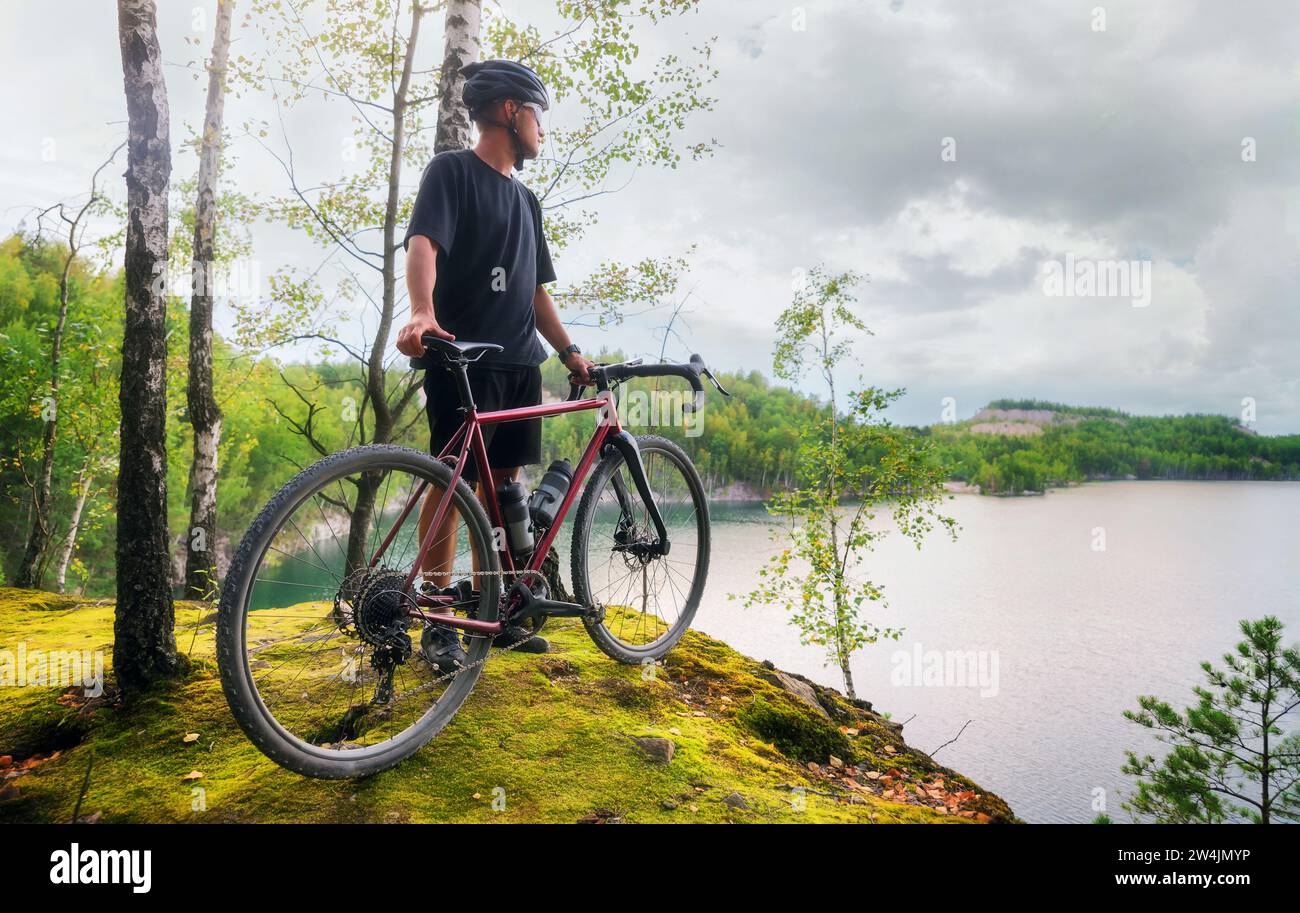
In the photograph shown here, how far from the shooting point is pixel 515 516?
2.81m

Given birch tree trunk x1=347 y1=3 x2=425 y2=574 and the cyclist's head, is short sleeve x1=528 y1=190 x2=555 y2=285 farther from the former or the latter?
birch tree trunk x1=347 y1=3 x2=425 y2=574

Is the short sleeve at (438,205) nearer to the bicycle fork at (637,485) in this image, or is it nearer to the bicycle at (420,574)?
the bicycle at (420,574)

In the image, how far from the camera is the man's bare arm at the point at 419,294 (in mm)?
2373

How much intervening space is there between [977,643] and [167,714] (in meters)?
43.0

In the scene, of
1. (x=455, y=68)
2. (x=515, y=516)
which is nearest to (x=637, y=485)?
(x=515, y=516)

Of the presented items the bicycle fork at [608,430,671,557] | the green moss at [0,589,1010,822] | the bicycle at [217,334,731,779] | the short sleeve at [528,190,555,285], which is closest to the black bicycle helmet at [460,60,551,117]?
the short sleeve at [528,190,555,285]

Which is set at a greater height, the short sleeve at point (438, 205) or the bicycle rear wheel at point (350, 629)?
the short sleeve at point (438, 205)

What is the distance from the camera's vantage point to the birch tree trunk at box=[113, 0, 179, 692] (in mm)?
3021

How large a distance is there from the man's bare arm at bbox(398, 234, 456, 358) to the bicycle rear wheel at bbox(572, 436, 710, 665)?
1114 millimetres

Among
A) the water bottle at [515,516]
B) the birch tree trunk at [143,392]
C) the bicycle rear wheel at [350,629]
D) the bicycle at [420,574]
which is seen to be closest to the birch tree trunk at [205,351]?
the birch tree trunk at [143,392]

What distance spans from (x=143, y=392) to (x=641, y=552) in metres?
2.45

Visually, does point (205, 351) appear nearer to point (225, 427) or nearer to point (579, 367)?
point (579, 367)
